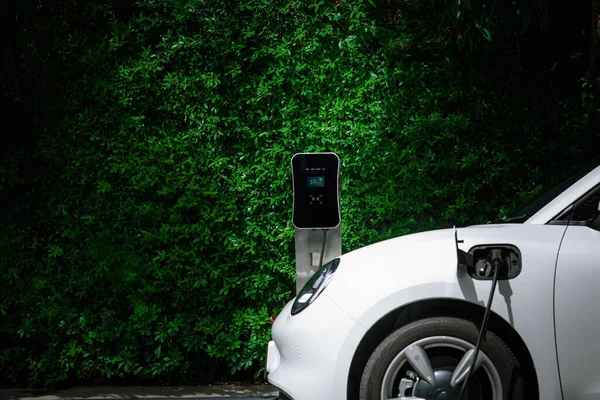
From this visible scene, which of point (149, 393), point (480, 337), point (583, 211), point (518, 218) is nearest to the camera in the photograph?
point (480, 337)

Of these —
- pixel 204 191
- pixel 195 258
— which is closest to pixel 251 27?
pixel 204 191

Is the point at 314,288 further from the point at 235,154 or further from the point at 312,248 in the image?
the point at 235,154

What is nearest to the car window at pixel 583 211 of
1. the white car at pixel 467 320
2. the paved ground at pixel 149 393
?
the white car at pixel 467 320

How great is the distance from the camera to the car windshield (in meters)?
3.71

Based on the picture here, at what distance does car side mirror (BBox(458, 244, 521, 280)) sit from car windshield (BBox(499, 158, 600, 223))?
0.45 meters

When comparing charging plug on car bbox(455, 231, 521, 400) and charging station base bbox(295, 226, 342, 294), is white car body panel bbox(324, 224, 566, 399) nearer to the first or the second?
charging plug on car bbox(455, 231, 521, 400)

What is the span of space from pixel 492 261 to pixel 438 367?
527 millimetres

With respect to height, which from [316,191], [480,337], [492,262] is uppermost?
[316,191]

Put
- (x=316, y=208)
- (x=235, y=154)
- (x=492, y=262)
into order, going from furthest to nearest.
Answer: (x=235, y=154) < (x=316, y=208) < (x=492, y=262)

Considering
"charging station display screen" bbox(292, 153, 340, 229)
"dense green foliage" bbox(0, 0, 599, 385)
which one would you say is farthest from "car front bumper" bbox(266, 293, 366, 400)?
"dense green foliage" bbox(0, 0, 599, 385)

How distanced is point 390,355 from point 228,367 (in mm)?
2974

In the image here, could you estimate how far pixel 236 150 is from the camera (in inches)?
228

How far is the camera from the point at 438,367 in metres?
3.28

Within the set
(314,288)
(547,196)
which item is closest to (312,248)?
(314,288)
